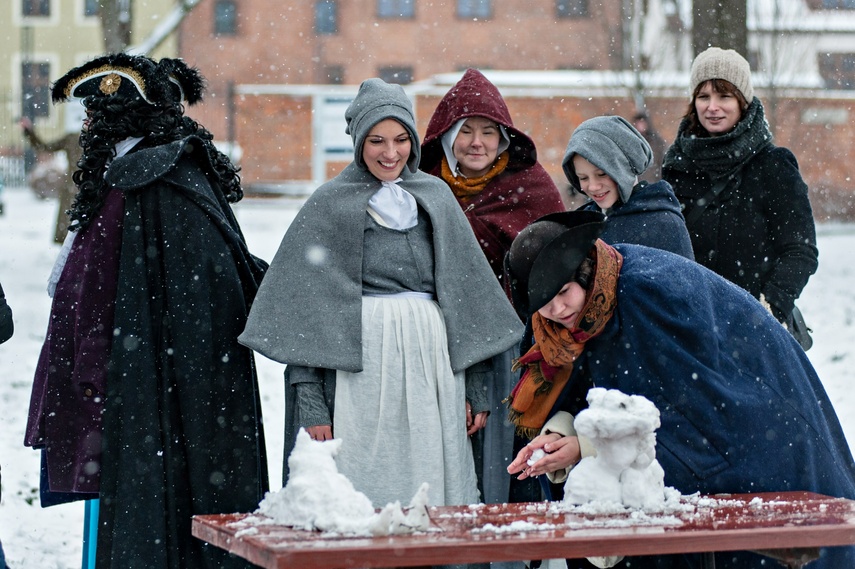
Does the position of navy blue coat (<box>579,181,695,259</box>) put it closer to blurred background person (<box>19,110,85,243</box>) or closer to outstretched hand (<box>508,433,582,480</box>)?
outstretched hand (<box>508,433,582,480</box>)

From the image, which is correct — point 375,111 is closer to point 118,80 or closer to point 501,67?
Result: point 118,80

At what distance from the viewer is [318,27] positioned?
120 feet

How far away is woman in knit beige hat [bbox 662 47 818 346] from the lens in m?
4.61

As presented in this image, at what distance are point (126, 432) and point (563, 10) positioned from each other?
32828 millimetres

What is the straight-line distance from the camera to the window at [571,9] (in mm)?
34875

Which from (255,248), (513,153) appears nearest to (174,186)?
(513,153)

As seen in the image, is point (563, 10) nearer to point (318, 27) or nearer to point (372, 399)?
point (318, 27)

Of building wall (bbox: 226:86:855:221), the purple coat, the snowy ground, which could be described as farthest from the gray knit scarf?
building wall (bbox: 226:86:855:221)

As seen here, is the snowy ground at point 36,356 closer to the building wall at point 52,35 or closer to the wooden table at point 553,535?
the wooden table at point 553,535

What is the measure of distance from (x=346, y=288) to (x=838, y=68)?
34.8 m

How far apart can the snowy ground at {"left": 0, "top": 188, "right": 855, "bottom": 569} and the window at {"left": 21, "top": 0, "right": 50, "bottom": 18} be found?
17.7 m

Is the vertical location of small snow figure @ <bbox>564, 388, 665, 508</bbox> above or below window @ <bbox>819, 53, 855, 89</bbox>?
below

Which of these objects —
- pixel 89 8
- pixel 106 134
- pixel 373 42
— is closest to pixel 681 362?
pixel 106 134

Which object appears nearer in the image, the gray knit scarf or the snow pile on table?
the snow pile on table
